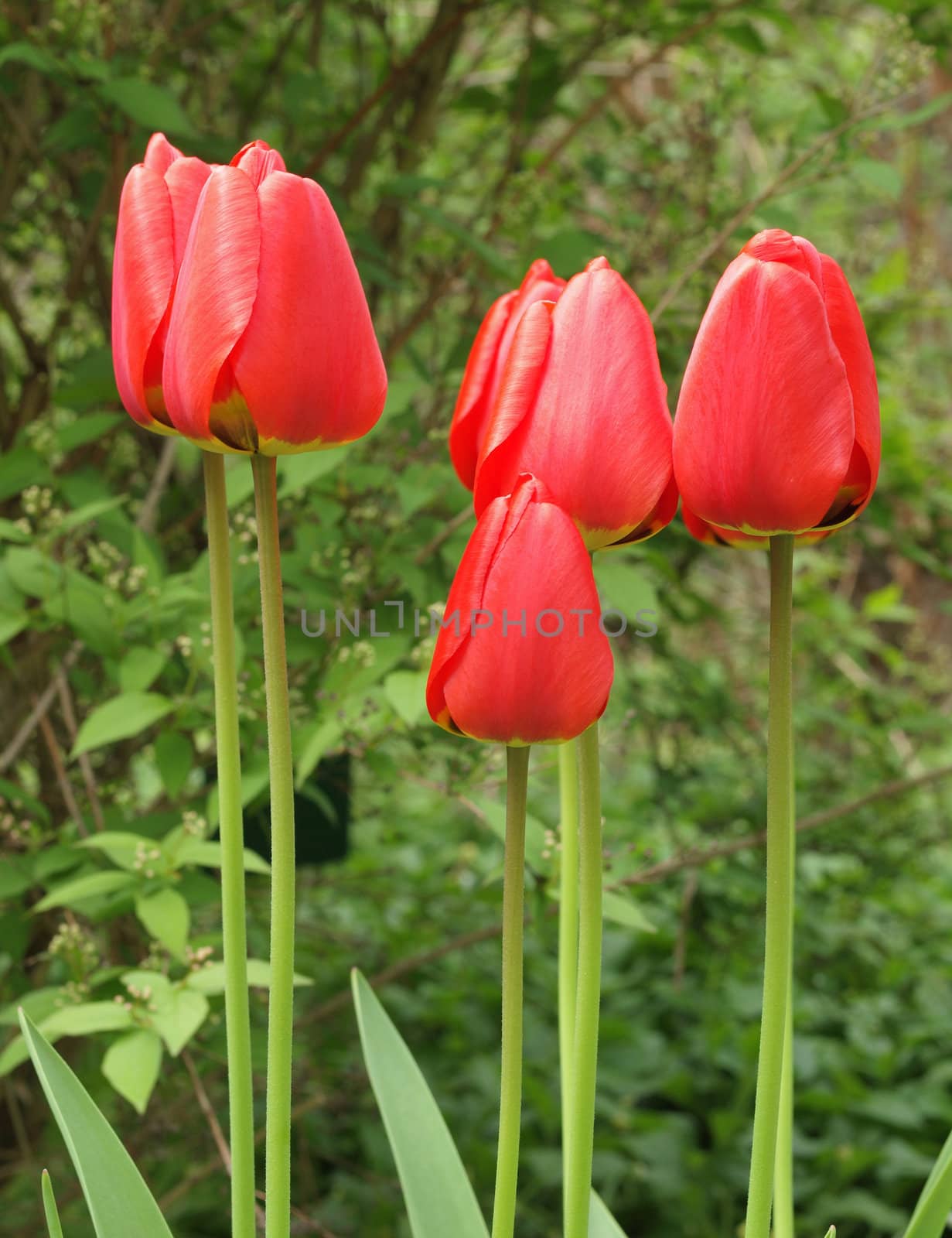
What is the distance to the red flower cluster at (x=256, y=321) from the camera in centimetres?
45

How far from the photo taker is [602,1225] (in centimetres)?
63

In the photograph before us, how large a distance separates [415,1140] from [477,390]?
14.2 inches

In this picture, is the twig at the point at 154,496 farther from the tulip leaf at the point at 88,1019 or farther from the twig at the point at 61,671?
the tulip leaf at the point at 88,1019

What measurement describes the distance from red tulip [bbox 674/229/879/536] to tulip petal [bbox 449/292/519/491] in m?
0.12

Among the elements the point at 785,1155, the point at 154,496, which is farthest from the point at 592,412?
the point at 154,496

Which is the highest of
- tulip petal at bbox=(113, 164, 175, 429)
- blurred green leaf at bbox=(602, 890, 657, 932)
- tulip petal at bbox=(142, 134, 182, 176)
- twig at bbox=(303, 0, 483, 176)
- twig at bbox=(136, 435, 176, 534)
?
twig at bbox=(303, 0, 483, 176)

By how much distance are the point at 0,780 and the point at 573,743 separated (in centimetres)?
59

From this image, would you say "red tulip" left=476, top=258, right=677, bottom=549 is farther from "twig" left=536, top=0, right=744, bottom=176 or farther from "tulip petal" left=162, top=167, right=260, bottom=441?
"twig" left=536, top=0, right=744, bottom=176

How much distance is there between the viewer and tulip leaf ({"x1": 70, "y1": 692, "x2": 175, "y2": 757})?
0.85 metres

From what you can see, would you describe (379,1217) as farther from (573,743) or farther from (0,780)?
(573,743)

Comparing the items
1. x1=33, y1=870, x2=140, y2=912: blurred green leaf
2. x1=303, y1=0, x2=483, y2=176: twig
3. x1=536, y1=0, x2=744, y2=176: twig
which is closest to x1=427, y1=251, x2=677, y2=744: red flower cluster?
x1=33, y1=870, x2=140, y2=912: blurred green leaf

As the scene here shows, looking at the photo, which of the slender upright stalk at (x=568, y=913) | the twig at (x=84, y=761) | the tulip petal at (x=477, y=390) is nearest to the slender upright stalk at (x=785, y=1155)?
the slender upright stalk at (x=568, y=913)

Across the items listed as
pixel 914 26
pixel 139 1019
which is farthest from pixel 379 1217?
pixel 914 26

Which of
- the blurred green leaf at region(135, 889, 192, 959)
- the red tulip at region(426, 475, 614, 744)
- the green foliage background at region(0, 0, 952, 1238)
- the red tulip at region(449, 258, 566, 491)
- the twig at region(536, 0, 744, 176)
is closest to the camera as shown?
the red tulip at region(426, 475, 614, 744)
